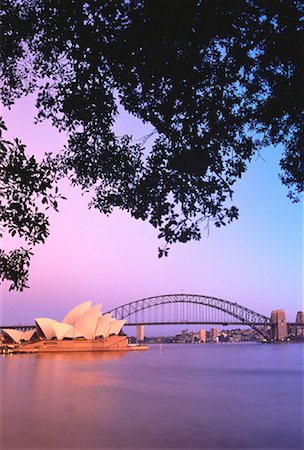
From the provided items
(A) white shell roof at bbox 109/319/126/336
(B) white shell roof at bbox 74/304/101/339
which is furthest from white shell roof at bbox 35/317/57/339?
(A) white shell roof at bbox 109/319/126/336

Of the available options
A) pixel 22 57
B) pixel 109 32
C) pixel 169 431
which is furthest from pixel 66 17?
pixel 169 431

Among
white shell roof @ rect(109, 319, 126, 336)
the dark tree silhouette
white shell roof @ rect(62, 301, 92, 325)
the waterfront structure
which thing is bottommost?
the waterfront structure

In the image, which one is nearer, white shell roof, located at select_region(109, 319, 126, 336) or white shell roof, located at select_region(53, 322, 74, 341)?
white shell roof, located at select_region(53, 322, 74, 341)

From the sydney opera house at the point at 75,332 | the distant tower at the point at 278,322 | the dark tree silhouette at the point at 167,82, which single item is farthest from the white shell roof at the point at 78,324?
the dark tree silhouette at the point at 167,82

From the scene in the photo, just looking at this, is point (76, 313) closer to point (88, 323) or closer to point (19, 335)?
point (88, 323)

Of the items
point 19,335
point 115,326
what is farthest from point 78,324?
point 19,335

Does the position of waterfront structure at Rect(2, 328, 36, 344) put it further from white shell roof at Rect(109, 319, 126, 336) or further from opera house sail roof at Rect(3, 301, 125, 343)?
white shell roof at Rect(109, 319, 126, 336)

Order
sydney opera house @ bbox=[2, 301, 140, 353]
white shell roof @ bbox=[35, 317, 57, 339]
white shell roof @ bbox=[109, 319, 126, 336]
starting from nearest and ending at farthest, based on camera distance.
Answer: sydney opera house @ bbox=[2, 301, 140, 353], white shell roof @ bbox=[35, 317, 57, 339], white shell roof @ bbox=[109, 319, 126, 336]

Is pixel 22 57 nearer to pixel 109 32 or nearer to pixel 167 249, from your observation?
pixel 109 32
